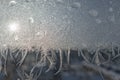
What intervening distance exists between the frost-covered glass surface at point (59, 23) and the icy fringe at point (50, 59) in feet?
0.09

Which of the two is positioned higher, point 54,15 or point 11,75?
point 54,15

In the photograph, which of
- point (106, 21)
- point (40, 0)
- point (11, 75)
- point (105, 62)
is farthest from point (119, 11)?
point (11, 75)

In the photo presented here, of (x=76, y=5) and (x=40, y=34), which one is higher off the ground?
(x=76, y=5)

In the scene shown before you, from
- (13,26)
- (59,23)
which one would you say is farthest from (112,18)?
(13,26)

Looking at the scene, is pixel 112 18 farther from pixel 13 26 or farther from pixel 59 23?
pixel 13 26

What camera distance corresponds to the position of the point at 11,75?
1.38 meters

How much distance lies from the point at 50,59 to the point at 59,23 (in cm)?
15

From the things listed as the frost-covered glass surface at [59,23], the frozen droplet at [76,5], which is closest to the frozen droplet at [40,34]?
the frost-covered glass surface at [59,23]

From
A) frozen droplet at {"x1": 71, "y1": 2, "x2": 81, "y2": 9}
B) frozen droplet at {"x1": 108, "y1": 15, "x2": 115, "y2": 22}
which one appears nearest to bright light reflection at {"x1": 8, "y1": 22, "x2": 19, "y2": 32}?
frozen droplet at {"x1": 71, "y1": 2, "x2": 81, "y2": 9}

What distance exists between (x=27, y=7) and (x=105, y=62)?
38 centimetres

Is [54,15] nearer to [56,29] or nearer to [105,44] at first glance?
[56,29]

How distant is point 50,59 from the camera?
4.47ft

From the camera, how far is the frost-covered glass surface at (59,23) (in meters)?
1.37

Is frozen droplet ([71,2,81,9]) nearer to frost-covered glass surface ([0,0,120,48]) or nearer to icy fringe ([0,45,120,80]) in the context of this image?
frost-covered glass surface ([0,0,120,48])
